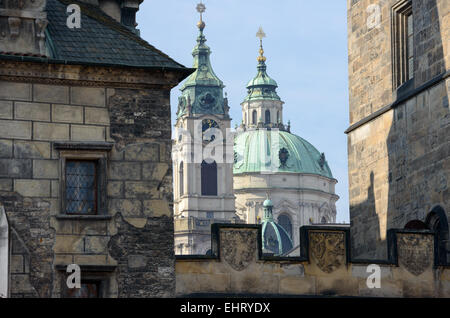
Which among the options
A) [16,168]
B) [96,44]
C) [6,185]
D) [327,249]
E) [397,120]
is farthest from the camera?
[397,120]

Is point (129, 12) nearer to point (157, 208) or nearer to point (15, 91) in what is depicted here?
point (15, 91)

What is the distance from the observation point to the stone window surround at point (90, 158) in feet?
81.1

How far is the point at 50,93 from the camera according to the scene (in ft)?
82.4

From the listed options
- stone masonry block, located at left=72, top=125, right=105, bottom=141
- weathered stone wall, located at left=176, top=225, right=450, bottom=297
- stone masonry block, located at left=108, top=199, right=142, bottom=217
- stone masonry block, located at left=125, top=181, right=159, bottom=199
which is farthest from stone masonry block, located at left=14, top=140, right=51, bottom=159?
weathered stone wall, located at left=176, top=225, right=450, bottom=297

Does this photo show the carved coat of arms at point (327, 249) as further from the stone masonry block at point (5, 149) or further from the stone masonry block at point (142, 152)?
the stone masonry block at point (5, 149)

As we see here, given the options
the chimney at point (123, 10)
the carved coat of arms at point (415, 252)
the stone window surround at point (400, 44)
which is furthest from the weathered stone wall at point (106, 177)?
the stone window surround at point (400, 44)

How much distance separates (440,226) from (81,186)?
869 centimetres

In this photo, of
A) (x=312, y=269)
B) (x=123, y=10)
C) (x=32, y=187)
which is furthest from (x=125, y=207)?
(x=123, y=10)

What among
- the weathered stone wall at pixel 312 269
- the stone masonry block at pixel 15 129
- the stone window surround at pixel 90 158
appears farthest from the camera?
the weathered stone wall at pixel 312 269

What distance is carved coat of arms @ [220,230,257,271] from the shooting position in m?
26.7

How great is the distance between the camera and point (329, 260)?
89.8 feet

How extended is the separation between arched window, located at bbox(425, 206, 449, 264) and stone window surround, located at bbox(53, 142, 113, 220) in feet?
25.8

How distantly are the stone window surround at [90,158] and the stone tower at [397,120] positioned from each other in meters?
8.25
